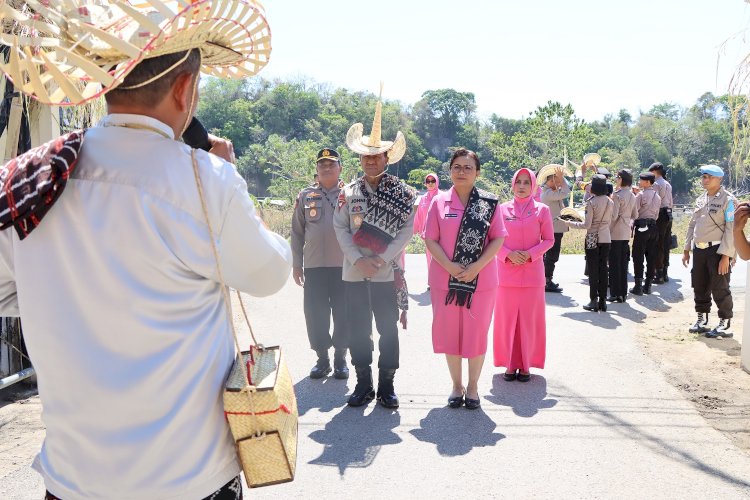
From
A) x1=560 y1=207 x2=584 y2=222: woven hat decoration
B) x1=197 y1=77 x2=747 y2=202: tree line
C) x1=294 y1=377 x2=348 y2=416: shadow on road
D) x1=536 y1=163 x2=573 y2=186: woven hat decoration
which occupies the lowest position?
x1=294 y1=377 x2=348 y2=416: shadow on road

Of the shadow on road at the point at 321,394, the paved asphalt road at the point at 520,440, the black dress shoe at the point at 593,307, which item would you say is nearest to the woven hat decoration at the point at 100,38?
the paved asphalt road at the point at 520,440

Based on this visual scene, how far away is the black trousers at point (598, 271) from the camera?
9500 millimetres

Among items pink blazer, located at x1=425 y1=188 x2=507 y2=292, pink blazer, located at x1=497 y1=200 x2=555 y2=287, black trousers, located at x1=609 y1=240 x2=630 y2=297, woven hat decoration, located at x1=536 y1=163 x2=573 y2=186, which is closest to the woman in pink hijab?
woven hat decoration, located at x1=536 y1=163 x2=573 y2=186

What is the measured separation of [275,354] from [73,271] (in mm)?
657

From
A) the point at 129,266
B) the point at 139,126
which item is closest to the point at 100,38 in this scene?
the point at 139,126

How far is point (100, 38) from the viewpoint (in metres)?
1.59

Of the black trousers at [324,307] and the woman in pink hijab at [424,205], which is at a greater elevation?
the woman in pink hijab at [424,205]

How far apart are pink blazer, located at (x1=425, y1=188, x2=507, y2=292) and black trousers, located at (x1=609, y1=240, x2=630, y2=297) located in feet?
17.7

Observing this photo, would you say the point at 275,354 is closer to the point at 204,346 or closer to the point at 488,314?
the point at 204,346

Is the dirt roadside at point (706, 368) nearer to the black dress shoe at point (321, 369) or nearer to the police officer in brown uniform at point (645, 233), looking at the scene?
the police officer in brown uniform at point (645, 233)

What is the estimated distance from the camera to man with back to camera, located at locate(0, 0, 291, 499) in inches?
64.6

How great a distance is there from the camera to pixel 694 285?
8172 millimetres

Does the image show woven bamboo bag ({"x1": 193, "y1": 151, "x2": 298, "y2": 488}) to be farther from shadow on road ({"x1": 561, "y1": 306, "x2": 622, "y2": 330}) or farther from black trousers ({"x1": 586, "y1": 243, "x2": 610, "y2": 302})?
black trousers ({"x1": 586, "y1": 243, "x2": 610, "y2": 302})

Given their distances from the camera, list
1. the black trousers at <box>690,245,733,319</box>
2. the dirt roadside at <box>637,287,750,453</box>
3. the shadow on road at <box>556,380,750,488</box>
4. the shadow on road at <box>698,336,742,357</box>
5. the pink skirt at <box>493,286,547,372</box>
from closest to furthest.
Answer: the shadow on road at <box>556,380,750,488</box> → the dirt roadside at <box>637,287,750,453</box> → the pink skirt at <box>493,286,547,372</box> → the shadow on road at <box>698,336,742,357</box> → the black trousers at <box>690,245,733,319</box>
